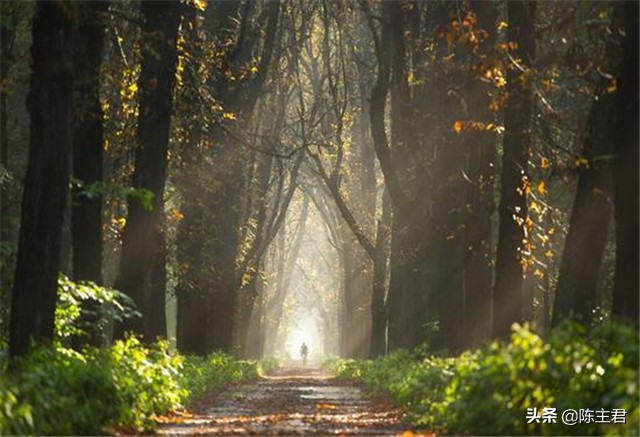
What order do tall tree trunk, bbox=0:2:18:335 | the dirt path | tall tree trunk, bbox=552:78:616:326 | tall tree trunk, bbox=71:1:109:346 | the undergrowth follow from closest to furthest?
1. the undergrowth
2. the dirt path
3. tall tree trunk, bbox=0:2:18:335
4. tall tree trunk, bbox=71:1:109:346
5. tall tree trunk, bbox=552:78:616:326

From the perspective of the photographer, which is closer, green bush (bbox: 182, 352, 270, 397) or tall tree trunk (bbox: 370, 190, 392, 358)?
green bush (bbox: 182, 352, 270, 397)

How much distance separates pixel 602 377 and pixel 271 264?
226ft

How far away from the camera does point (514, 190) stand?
19.7m

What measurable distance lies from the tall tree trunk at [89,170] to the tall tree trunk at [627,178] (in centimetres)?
807

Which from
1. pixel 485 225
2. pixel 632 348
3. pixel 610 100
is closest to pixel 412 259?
pixel 485 225

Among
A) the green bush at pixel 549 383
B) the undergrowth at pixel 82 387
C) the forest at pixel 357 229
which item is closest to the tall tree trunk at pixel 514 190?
the forest at pixel 357 229

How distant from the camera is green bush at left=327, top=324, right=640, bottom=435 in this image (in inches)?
418

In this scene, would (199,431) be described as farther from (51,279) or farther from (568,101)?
(568,101)

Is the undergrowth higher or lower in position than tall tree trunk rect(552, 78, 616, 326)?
lower

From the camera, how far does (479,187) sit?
2212cm

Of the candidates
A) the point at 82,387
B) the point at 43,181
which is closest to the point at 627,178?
the point at 82,387

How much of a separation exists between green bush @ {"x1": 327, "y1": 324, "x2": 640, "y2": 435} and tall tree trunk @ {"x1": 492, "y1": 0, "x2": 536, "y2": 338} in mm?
5528

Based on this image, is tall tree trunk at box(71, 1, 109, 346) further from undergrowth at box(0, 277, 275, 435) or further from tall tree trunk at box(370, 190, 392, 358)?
tall tree trunk at box(370, 190, 392, 358)

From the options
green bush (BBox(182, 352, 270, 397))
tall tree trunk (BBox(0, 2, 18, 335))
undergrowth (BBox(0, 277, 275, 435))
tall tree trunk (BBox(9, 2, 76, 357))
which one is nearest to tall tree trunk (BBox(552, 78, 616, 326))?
undergrowth (BBox(0, 277, 275, 435))
